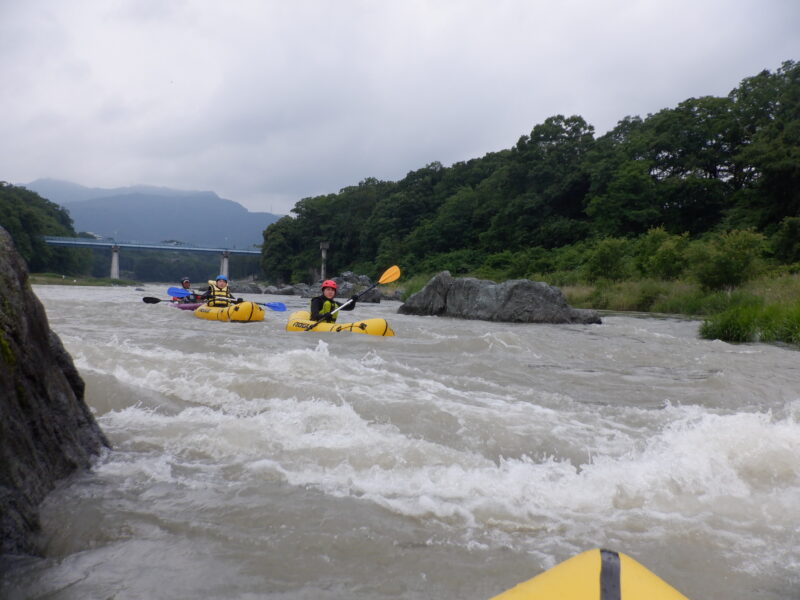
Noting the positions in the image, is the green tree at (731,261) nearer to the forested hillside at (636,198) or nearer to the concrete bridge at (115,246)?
the forested hillside at (636,198)

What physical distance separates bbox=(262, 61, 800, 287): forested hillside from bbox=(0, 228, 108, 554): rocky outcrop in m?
15.0

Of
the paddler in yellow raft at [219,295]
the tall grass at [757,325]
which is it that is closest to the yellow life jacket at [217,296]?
the paddler in yellow raft at [219,295]

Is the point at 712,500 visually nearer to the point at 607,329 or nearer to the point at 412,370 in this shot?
the point at 412,370

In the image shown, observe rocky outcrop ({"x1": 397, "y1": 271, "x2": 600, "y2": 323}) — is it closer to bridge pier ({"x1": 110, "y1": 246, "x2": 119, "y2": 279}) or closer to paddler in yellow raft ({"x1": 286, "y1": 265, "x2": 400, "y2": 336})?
paddler in yellow raft ({"x1": 286, "y1": 265, "x2": 400, "y2": 336})

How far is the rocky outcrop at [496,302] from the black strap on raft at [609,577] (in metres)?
12.2

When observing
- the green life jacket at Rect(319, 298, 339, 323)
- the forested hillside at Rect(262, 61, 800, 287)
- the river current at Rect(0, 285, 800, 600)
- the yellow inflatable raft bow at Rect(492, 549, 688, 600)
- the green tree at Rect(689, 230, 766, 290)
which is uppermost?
the forested hillside at Rect(262, 61, 800, 287)

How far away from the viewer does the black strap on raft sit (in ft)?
3.42

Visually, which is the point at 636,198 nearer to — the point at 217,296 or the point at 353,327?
the point at 217,296

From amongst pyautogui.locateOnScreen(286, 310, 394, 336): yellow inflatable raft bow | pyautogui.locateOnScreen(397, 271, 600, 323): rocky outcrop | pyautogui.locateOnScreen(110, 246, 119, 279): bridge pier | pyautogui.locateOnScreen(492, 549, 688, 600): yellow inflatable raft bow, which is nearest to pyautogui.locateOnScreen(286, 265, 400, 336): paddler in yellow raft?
pyautogui.locateOnScreen(286, 310, 394, 336): yellow inflatable raft bow

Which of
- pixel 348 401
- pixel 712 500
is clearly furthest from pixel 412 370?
pixel 712 500

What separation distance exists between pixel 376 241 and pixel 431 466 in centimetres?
5342

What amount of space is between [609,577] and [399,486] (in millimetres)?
1419

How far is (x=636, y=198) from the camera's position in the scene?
31.1 meters

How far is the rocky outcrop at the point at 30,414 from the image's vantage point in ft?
5.67
